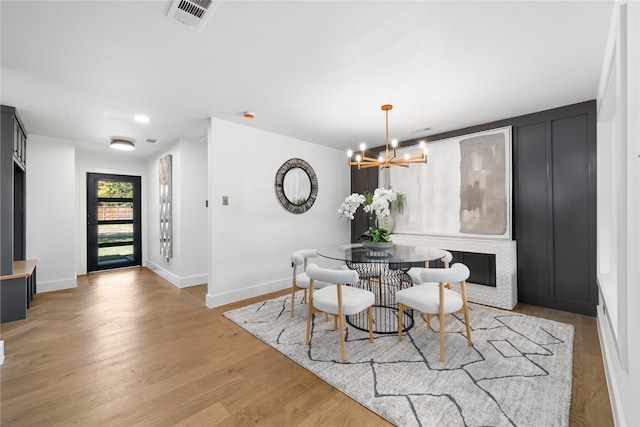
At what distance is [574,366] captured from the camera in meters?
2.10

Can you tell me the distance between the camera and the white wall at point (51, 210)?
13.8ft

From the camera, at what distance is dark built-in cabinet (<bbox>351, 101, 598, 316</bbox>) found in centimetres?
310

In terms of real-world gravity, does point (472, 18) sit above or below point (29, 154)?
above

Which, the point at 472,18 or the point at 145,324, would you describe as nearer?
the point at 472,18

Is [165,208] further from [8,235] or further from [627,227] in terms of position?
[627,227]

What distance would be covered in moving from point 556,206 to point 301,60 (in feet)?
11.2

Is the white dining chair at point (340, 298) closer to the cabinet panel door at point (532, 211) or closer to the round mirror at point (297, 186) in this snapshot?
the round mirror at point (297, 186)

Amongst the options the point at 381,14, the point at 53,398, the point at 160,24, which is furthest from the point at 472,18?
the point at 53,398

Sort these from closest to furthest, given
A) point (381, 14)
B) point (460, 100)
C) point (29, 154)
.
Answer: point (381, 14)
point (460, 100)
point (29, 154)

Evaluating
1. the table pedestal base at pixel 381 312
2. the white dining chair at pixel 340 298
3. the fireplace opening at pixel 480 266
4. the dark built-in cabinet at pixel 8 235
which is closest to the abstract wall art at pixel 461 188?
the fireplace opening at pixel 480 266

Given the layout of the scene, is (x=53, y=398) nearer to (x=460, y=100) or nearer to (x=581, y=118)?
(x=460, y=100)

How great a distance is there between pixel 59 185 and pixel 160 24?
4209 millimetres

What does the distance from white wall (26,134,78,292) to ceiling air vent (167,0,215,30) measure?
429 cm

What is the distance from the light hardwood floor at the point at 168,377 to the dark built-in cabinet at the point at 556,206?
0.30 metres
